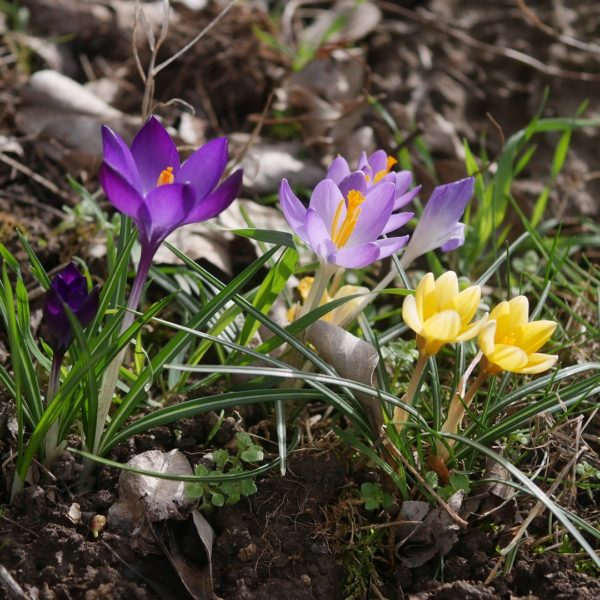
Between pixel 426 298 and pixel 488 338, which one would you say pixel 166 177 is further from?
pixel 488 338

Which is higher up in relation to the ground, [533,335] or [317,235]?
[317,235]

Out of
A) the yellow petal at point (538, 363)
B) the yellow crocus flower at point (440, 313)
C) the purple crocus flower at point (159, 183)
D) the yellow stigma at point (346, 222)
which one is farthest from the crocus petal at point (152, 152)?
the yellow petal at point (538, 363)

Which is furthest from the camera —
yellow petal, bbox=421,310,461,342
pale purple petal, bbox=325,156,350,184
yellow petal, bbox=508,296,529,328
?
pale purple petal, bbox=325,156,350,184

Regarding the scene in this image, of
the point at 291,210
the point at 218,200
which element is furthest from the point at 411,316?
the point at 218,200

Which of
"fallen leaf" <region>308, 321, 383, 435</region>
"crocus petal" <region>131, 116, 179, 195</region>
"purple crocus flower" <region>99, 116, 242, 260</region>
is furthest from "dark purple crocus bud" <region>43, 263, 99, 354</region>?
"fallen leaf" <region>308, 321, 383, 435</region>

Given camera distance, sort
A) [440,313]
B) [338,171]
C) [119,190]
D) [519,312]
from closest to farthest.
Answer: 1. [119,190]
2. [440,313]
3. [519,312]
4. [338,171]

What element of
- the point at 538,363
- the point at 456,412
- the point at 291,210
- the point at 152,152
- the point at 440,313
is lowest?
the point at 456,412

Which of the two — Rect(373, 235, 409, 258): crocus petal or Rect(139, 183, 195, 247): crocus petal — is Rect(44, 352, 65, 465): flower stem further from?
Rect(373, 235, 409, 258): crocus petal
